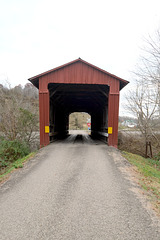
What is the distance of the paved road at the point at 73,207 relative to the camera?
2.32 metres

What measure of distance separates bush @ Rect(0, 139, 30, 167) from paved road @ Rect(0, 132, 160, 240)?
3821 mm

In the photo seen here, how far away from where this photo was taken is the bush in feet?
27.4

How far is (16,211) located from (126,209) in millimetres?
2063

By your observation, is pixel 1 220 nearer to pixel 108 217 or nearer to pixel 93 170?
pixel 108 217

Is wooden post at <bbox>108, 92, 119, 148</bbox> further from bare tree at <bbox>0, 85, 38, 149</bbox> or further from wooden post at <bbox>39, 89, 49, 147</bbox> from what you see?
bare tree at <bbox>0, 85, 38, 149</bbox>

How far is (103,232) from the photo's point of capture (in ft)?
7.59

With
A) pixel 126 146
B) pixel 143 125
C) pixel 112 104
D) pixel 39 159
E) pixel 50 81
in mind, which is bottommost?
pixel 126 146

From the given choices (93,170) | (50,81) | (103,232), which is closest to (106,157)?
(93,170)

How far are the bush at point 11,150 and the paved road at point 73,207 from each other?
12.5ft

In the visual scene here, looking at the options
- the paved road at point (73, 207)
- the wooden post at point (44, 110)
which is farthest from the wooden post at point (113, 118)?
the paved road at point (73, 207)

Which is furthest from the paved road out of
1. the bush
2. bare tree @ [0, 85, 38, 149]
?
bare tree @ [0, 85, 38, 149]

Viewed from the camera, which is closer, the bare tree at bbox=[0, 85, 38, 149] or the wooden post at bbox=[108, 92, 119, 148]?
the wooden post at bbox=[108, 92, 119, 148]

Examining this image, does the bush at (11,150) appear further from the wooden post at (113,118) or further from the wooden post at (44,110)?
the wooden post at (113,118)

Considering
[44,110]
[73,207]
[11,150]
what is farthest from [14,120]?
[73,207]
